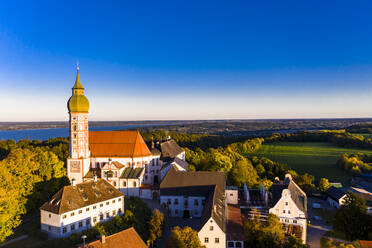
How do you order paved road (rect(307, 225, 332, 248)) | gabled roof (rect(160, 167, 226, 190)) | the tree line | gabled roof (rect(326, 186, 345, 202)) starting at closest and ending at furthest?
the tree line → paved road (rect(307, 225, 332, 248)) → gabled roof (rect(160, 167, 226, 190)) → gabled roof (rect(326, 186, 345, 202))

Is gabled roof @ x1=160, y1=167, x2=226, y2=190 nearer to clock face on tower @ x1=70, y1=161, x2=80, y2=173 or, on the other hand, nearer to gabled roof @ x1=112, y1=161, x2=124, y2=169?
gabled roof @ x1=112, y1=161, x2=124, y2=169

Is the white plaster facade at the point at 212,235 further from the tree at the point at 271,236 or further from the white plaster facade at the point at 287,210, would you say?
the white plaster facade at the point at 287,210

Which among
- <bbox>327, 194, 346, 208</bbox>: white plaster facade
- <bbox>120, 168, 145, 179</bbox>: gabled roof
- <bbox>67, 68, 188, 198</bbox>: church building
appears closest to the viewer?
<bbox>67, 68, 188, 198</bbox>: church building

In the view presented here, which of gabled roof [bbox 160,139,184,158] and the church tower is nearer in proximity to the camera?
the church tower

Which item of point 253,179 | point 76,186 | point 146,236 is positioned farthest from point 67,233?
point 253,179

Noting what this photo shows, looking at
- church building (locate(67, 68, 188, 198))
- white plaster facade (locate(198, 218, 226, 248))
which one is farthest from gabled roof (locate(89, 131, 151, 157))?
white plaster facade (locate(198, 218, 226, 248))

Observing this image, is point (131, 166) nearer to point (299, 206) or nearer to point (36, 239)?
point (36, 239)

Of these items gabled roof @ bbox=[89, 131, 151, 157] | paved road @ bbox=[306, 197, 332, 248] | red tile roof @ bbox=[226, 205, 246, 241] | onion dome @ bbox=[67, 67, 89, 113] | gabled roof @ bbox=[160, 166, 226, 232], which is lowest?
paved road @ bbox=[306, 197, 332, 248]

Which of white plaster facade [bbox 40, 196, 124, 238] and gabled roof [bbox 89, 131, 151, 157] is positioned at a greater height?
gabled roof [bbox 89, 131, 151, 157]
